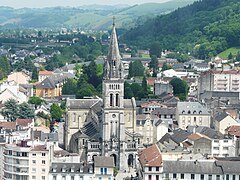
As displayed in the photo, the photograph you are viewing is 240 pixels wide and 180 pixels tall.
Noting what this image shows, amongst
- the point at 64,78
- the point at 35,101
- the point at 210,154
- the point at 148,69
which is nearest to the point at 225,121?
the point at 210,154

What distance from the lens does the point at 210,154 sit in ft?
225

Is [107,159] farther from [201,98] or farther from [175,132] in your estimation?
[201,98]

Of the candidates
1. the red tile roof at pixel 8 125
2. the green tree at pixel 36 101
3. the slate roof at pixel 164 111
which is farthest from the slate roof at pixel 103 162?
the green tree at pixel 36 101

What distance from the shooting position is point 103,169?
5944 cm

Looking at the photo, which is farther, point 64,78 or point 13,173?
point 64,78

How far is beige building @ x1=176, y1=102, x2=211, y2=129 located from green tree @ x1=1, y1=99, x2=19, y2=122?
1667 cm

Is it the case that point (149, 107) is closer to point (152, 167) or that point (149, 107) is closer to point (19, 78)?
point (152, 167)

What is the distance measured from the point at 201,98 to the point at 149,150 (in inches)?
1463

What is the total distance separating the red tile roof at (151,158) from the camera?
58753mm

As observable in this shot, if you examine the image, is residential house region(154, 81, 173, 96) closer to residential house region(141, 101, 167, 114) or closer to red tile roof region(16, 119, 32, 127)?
residential house region(141, 101, 167, 114)

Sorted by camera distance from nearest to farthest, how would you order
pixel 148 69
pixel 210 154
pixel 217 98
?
pixel 210 154, pixel 217 98, pixel 148 69

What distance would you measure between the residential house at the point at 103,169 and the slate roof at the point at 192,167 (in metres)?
3.98

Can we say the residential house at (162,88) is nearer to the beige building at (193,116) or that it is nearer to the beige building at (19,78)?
the beige building at (19,78)

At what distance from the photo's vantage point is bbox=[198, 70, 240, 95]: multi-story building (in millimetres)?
108938
